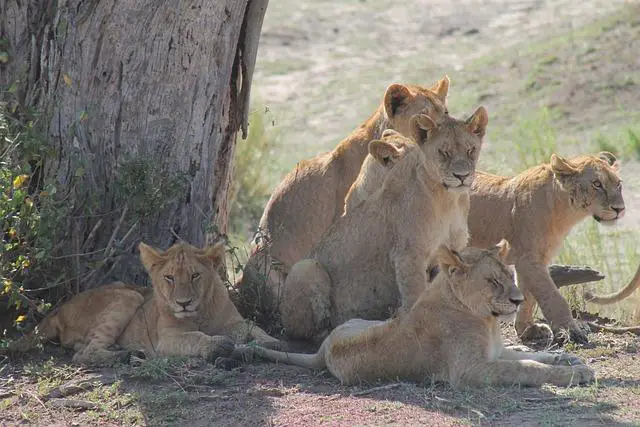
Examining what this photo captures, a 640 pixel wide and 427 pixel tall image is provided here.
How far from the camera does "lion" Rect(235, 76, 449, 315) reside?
9250 millimetres

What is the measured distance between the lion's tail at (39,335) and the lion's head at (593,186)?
11.2 feet

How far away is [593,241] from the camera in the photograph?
10.9 metres

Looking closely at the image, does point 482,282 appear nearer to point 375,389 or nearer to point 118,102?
point 375,389

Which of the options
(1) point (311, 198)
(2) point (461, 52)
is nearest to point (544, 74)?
(2) point (461, 52)

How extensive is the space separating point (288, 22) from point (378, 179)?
14.0 metres

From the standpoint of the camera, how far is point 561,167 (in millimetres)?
8625

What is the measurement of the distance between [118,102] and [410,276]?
227cm

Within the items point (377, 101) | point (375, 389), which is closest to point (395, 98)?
point (375, 389)

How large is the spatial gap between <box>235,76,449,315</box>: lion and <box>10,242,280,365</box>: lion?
93 centimetres

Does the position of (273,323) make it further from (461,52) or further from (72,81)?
(461,52)

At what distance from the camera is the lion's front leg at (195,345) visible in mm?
7820

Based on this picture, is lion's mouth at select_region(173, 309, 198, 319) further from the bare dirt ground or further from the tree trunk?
the tree trunk

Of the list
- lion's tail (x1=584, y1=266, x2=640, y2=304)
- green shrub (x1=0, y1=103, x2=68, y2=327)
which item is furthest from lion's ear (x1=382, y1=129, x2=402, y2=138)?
green shrub (x1=0, y1=103, x2=68, y2=327)

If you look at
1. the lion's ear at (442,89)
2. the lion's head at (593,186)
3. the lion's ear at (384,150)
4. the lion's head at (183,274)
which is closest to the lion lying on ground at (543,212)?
the lion's head at (593,186)
